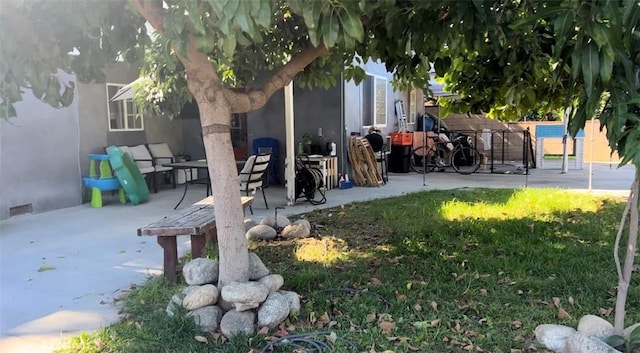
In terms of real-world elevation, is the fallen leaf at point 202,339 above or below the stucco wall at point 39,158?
below

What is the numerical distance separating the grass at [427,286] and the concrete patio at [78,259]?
1.07 feet

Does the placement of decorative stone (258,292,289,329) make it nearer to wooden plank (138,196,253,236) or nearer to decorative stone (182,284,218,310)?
decorative stone (182,284,218,310)

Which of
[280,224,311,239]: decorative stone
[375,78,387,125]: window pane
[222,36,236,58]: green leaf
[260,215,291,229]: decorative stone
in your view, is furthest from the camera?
[375,78,387,125]: window pane

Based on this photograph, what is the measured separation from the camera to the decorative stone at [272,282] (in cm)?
359

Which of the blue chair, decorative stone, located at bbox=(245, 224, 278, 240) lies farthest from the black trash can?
decorative stone, located at bbox=(245, 224, 278, 240)

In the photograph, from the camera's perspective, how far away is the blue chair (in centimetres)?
1053

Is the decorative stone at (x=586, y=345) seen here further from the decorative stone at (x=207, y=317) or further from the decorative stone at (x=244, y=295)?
the decorative stone at (x=207, y=317)

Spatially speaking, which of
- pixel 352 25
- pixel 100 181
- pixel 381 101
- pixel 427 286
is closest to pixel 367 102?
pixel 381 101

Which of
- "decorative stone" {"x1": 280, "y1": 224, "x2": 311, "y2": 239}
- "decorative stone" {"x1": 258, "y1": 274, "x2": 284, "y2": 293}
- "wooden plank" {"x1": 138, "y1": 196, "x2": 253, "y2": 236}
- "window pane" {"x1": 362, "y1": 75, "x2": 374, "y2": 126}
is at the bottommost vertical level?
"decorative stone" {"x1": 280, "y1": 224, "x2": 311, "y2": 239}

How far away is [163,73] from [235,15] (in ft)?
11.1

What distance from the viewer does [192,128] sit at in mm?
11266

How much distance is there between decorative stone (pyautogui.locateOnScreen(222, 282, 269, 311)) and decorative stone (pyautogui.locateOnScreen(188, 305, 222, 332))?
143mm

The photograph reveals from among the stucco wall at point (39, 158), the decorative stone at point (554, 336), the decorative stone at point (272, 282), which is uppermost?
the stucco wall at point (39, 158)

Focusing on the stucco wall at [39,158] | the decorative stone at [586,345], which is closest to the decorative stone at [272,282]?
the decorative stone at [586,345]
